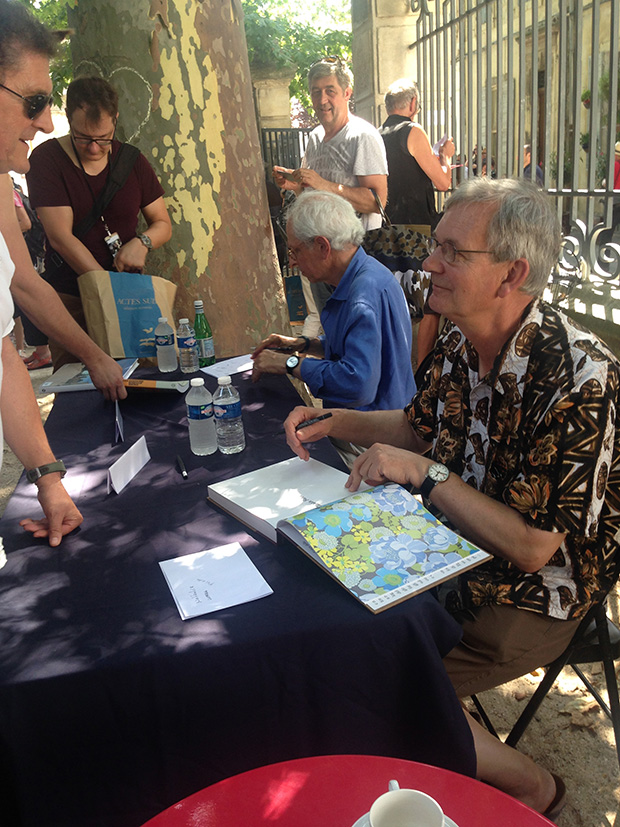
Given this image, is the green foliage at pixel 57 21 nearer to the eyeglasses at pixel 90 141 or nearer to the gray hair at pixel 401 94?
the gray hair at pixel 401 94

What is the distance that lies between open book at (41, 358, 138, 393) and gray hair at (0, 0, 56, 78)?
148cm

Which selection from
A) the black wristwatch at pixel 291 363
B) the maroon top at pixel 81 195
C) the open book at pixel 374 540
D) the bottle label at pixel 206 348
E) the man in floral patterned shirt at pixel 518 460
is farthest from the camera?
the maroon top at pixel 81 195

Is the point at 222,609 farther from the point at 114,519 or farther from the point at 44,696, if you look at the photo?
the point at 114,519

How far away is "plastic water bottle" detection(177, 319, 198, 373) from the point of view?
10.6ft

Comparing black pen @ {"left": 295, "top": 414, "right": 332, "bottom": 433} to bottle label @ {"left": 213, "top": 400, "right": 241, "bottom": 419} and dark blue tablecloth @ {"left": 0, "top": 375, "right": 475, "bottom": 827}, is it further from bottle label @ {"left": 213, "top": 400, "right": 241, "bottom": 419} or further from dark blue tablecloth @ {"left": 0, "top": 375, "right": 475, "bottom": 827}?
dark blue tablecloth @ {"left": 0, "top": 375, "right": 475, "bottom": 827}

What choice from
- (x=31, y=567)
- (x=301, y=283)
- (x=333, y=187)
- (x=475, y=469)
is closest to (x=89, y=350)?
(x=31, y=567)

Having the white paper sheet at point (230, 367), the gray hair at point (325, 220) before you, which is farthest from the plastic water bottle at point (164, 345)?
the gray hair at point (325, 220)

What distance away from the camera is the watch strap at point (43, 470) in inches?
72.3

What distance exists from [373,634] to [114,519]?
2.70ft

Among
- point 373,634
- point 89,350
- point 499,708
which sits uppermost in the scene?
point 89,350

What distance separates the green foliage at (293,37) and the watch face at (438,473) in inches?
525

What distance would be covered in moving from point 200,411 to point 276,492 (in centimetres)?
49

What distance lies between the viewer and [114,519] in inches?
71.0

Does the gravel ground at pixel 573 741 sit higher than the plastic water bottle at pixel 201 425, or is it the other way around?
the plastic water bottle at pixel 201 425
